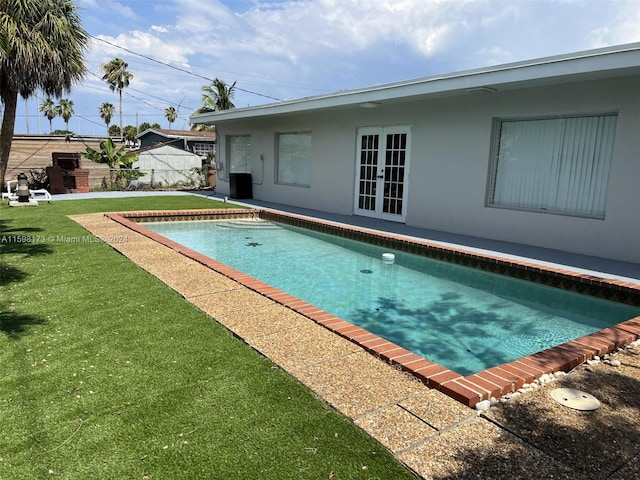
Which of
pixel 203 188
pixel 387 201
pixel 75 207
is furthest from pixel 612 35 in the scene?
pixel 203 188

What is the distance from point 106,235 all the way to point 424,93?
6948 millimetres

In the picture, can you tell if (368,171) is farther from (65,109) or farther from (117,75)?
(65,109)

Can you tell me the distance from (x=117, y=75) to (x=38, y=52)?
41.3 m

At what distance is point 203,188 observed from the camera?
21.6 m

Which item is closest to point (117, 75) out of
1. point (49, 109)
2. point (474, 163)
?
point (49, 109)

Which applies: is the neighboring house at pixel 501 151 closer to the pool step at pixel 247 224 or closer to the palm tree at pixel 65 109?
the pool step at pixel 247 224

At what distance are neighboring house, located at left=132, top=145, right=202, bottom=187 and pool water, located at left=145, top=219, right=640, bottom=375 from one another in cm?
1364

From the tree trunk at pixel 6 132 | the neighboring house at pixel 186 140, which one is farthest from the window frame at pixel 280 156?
the neighboring house at pixel 186 140

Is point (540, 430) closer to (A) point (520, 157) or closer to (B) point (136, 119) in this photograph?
(A) point (520, 157)

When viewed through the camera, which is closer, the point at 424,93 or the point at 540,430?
the point at 540,430

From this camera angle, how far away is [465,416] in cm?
→ 263

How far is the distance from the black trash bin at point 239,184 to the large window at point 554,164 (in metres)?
9.86

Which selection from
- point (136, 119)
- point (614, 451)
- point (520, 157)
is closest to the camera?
point (614, 451)

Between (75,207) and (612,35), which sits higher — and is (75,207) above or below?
below
